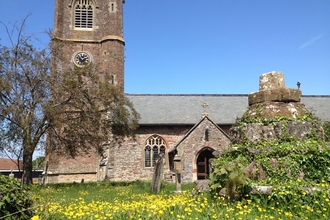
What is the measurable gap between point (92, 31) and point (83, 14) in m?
2.31

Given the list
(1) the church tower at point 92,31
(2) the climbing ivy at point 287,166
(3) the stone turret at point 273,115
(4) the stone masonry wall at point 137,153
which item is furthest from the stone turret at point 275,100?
(1) the church tower at point 92,31

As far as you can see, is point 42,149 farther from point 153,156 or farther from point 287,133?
point 287,133

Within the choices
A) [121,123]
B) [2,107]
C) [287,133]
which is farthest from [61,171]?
[287,133]

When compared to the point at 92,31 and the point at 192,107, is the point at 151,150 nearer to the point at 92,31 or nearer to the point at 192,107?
the point at 192,107

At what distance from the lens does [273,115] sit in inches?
282

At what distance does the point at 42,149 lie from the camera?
62.9 feet

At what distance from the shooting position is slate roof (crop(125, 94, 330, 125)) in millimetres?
25797

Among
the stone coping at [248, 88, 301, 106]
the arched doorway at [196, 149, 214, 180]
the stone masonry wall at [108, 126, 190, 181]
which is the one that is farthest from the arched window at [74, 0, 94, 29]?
the stone coping at [248, 88, 301, 106]

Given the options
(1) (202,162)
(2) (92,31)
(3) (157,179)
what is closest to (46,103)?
(3) (157,179)

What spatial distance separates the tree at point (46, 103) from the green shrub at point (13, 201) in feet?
37.3

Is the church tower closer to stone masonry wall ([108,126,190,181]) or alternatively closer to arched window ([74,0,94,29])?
arched window ([74,0,94,29])

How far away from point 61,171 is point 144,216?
2427cm

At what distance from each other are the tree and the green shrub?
11368 mm

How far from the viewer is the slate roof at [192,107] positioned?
84.6ft
